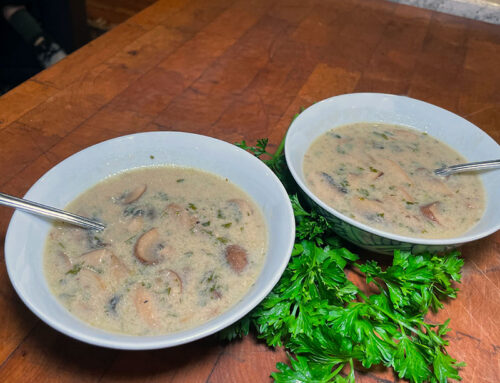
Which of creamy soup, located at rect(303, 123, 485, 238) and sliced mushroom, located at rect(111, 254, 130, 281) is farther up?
sliced mushroom, located at rect(111, 254, 130, 281)

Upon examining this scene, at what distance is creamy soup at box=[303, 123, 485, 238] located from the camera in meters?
1.79

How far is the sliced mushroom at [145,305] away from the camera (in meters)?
1.33

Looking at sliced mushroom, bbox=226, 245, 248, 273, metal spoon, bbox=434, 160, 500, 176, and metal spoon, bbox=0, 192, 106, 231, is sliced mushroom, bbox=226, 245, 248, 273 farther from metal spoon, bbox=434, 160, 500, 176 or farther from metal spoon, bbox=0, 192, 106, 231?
metal spoon, bbox=434, 160, 500, 176

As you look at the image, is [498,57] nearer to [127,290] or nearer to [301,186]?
[301,186]

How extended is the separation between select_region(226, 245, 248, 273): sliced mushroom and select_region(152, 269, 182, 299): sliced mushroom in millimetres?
179

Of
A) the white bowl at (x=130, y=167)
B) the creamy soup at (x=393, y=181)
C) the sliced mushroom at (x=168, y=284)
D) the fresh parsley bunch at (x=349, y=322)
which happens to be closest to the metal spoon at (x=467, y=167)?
the creamy soup at (x=393, y=181)

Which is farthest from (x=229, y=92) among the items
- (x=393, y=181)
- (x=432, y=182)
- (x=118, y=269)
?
(x=118, y=269)

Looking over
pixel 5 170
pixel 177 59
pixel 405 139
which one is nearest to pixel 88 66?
pixel 177 59

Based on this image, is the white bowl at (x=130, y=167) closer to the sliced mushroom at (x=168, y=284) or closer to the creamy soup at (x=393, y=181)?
the sliced mushroom at (x=168, y=284)

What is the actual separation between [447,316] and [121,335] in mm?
1146

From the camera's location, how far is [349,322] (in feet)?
4.61

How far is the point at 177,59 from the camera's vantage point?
2.92 meters

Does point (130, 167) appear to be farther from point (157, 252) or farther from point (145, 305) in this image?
point (145, 305)

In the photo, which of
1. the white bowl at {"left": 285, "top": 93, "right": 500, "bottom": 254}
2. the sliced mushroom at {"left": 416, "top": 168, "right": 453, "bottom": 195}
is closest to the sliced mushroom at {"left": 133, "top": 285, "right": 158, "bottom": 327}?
the white bowl at {"left": 285, "top": 93, "right": 500, "bottom": 254}
